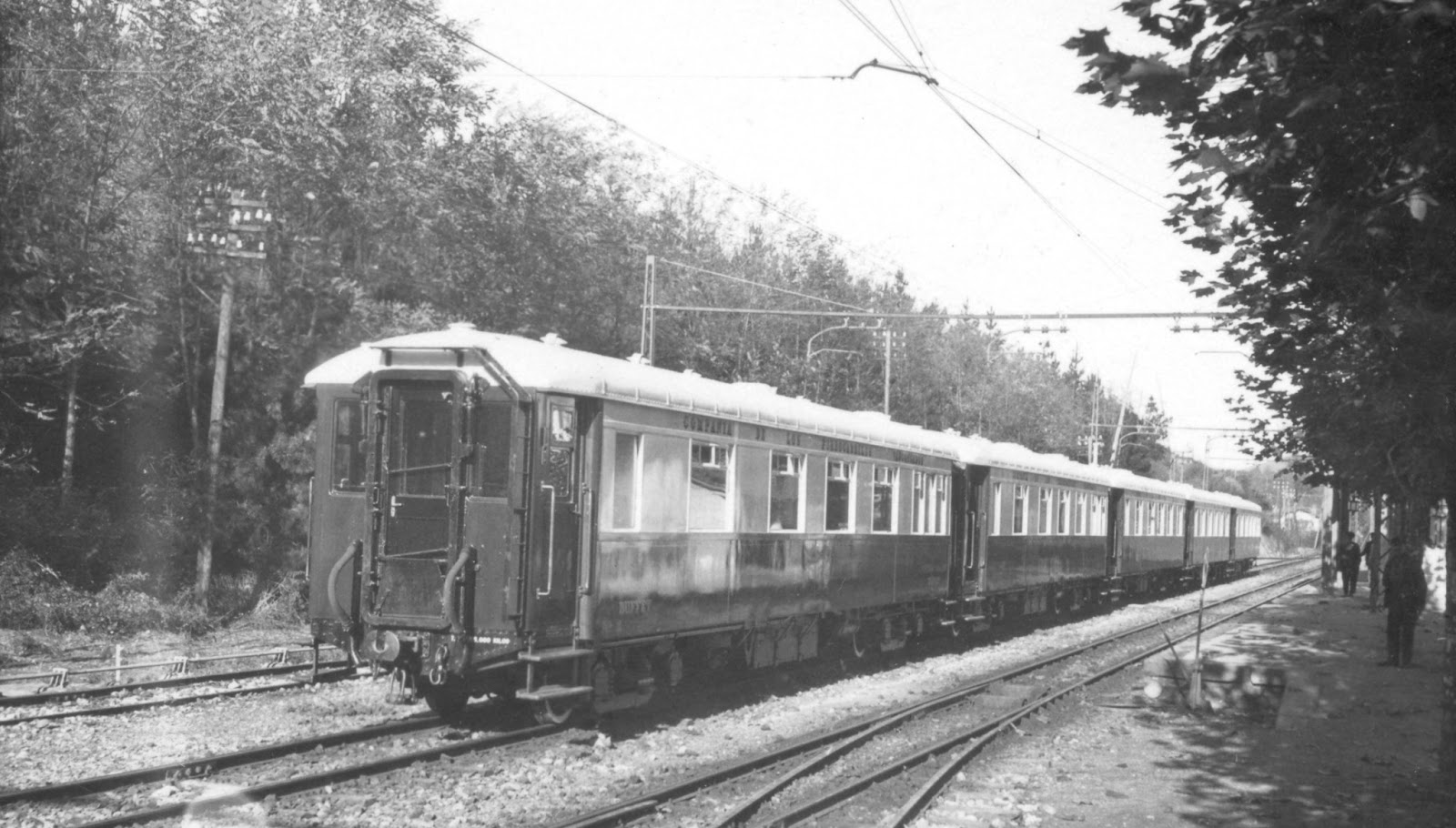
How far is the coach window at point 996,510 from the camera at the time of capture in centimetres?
2236

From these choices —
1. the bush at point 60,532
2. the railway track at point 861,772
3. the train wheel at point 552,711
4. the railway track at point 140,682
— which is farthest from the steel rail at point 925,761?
the bush at point 60,532

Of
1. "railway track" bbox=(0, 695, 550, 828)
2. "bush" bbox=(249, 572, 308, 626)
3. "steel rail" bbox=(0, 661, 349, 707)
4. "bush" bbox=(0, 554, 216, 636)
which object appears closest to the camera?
"railway track" bbox=(0, 695, 550, 828)

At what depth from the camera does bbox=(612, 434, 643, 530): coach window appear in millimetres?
11867

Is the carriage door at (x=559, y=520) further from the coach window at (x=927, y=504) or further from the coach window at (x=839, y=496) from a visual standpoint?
the coach window at (x=927, y=504)

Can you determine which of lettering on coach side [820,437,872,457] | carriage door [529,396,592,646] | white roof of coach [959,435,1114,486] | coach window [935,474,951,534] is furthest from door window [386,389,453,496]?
white roof of coach [959,435,1114,486]

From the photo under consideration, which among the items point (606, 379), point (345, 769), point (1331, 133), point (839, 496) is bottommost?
point (345, 769)

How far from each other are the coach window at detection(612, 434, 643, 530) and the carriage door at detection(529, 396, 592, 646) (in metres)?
0.43

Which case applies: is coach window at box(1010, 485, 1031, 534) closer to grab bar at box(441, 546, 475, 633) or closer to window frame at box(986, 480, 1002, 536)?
window frame at box(986, 480, 1002, 536)

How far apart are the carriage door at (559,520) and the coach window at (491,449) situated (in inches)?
11.0

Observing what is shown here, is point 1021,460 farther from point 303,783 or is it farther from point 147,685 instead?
point 303,783

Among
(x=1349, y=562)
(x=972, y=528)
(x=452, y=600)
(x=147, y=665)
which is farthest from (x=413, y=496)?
(x=1349, y=562)

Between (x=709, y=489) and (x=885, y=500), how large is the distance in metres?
5.36

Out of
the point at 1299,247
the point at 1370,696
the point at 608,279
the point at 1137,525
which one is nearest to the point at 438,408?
the point at 1299,247

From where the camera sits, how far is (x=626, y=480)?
1202 centimetres
